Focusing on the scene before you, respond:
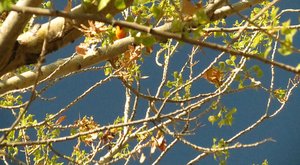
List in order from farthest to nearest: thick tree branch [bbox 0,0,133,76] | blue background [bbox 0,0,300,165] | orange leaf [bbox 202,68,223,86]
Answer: blue background [bbox 0,0,300,165] → orange leaf [bbox 202,68,223,86] → thick tree branch [bbox 0,0,133,76]

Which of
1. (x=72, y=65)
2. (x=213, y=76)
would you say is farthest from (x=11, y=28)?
(x=213, y=76)

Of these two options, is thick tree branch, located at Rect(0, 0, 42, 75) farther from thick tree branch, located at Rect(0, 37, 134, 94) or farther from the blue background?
the blue background

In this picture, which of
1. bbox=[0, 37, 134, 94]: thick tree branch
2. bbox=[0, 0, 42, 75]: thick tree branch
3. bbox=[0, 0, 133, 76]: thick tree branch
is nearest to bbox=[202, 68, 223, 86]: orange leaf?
bbox=[0, 37, 134, 94]: thick tree branch

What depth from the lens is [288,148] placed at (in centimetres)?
787

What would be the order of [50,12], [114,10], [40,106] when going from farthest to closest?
[40,106]
[114,10]
[50,12]

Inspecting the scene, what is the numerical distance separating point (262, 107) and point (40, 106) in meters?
2.77

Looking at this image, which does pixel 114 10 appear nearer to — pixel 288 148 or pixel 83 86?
pixel 83 86

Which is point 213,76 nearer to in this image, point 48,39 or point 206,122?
point 48,39

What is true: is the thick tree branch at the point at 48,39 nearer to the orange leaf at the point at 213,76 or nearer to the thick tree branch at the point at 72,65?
the thick tree branch at the point at 72,65

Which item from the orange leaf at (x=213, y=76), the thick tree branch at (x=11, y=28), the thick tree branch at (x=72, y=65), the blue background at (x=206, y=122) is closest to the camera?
the thick tree branch at (x=11, y=28)

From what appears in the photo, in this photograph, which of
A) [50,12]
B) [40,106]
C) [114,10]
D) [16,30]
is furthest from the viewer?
[40,106]

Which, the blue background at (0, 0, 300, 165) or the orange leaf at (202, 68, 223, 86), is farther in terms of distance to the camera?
the blue background at (0, 0, 300, 165)

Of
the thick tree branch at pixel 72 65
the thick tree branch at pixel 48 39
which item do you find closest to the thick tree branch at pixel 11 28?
the thick tree branch at pixel 48 39

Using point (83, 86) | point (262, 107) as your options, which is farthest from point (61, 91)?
point (262, 107)
